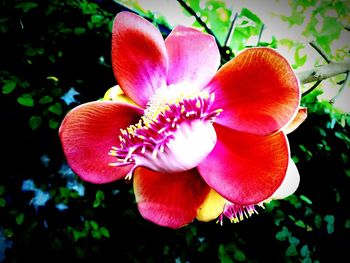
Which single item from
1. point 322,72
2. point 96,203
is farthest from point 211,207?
point 96,203

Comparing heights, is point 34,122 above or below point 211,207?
below

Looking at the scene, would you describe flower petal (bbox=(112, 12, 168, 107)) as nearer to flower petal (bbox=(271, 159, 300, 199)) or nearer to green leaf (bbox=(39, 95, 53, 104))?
flower petal (bbox=(271, 159, 300, 199))

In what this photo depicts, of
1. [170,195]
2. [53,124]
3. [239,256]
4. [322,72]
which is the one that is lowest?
[239,256]

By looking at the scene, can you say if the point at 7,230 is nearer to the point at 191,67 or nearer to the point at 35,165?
the point at 35,165

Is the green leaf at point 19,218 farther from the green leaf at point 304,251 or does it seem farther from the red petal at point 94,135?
the green leaf at point 304,251

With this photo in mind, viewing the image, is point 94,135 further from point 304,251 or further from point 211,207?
point 304,251

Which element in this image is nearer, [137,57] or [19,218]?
[137,57]

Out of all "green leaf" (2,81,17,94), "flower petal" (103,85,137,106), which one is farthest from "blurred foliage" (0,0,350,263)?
"flower petal" (103,85,137,106)
